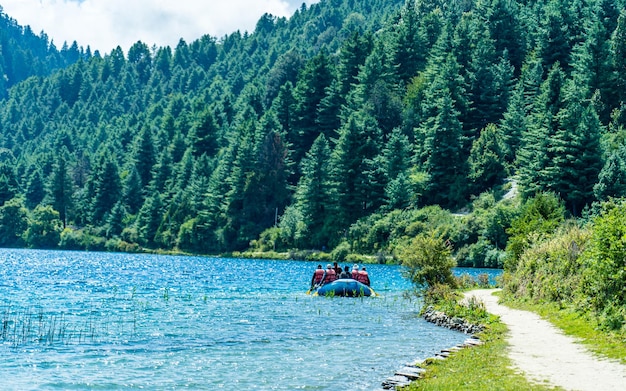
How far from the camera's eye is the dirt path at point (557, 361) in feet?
58.0

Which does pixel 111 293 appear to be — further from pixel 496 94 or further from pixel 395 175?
pixel 496 94

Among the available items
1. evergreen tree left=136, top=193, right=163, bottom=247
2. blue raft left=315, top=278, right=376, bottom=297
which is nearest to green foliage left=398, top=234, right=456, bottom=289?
blue raft left=315, top=278, right=376, bottom=297

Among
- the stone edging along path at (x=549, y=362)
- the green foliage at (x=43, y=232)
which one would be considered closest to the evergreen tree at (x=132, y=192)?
the green foliage at (x=43, y=232)

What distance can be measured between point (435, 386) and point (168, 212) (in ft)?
387

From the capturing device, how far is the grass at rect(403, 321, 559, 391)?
57.9ft

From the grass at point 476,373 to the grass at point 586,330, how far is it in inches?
101

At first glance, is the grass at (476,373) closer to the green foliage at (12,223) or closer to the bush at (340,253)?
the bush at (340,253)

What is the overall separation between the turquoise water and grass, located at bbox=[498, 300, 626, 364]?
371 centimetres

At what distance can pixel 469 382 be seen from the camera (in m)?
18.2

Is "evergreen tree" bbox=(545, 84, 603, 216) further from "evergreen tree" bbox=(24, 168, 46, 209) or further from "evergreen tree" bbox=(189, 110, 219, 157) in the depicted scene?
"evergreen tree" bbox=(24, 168, 46, 209)

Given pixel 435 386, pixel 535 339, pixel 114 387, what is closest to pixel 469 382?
pixel 435 386

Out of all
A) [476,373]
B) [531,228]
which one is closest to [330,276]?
[531,228]

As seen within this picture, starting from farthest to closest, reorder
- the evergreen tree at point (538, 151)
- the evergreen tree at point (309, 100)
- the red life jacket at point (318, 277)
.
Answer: the evergreen tree at point (309, 100)
the evergreen tree at point (538, 151)
the red life jacket at point (318, 277)

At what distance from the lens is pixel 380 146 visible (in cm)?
11169
